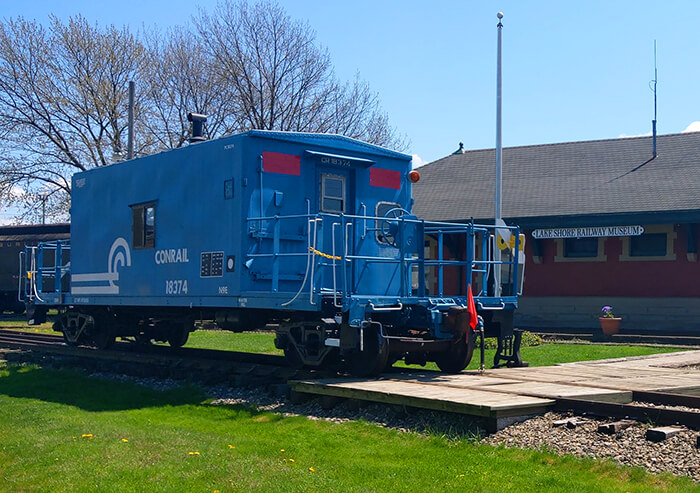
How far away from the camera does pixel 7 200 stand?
120 feet

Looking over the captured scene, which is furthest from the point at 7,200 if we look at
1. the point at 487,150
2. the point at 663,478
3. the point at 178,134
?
the point at 663,478

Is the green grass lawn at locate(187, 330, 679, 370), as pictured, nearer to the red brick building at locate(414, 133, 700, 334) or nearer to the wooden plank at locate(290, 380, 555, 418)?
the wooden plank at locate(290, 380, 555, 418)

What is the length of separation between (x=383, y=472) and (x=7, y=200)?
33.7 m

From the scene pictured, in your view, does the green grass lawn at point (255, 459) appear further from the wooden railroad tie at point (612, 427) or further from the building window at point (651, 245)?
the building window at point (651, 245)

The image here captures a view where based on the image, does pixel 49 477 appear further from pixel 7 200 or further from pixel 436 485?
pixel 7 200

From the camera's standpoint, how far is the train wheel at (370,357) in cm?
1061

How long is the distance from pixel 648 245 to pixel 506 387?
15287mm

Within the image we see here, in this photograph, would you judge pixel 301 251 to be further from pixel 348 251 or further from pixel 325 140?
pixel 325 140

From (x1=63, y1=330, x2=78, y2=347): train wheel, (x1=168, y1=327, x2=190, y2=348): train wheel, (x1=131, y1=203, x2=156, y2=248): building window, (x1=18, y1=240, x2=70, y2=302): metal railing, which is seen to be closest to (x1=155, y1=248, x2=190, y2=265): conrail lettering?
(x1=131, y1=203, x2=156, y2=248): building window

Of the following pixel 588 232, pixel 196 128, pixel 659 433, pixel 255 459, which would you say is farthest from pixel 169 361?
pixel 588 232

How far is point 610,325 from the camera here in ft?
70.2

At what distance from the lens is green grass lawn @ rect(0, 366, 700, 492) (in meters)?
6.26

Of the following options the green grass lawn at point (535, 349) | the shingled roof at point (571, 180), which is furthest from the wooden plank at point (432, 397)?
the shingled roof at point (571, 180)

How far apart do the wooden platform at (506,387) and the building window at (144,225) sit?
189 inches
